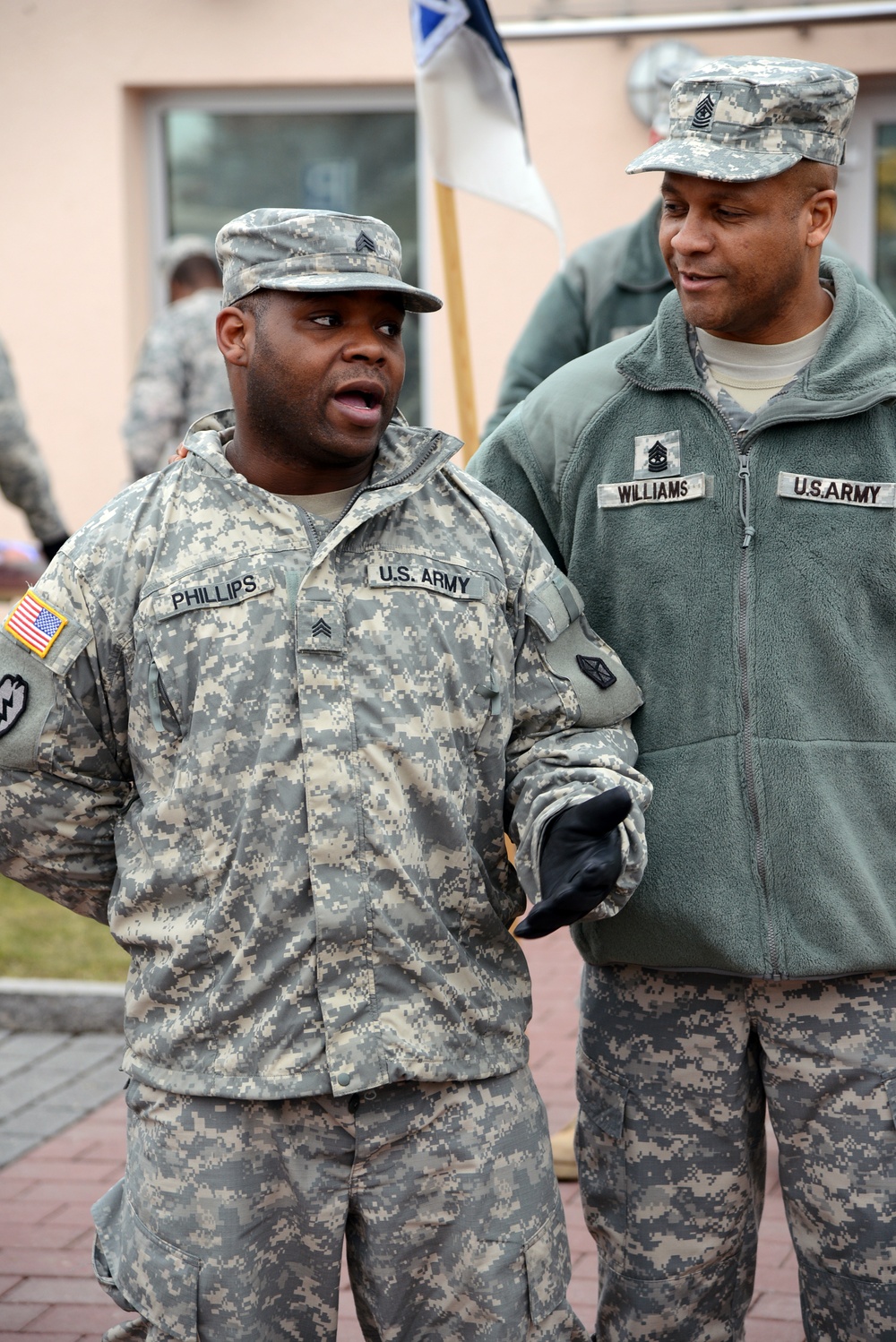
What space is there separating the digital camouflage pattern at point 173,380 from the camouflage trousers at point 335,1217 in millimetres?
5112

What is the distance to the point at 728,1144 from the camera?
108 inches

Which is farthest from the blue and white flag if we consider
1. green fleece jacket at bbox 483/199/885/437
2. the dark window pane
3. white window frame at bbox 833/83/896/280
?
the dark window pane

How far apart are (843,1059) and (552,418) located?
1.08 metres

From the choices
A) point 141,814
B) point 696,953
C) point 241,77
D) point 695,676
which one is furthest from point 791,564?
point 241,77

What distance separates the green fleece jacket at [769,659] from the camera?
262 centimetres

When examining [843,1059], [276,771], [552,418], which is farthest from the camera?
[552,418]

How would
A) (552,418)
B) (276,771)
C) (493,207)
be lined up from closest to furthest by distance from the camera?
(276,771), (552,418), (493,207)

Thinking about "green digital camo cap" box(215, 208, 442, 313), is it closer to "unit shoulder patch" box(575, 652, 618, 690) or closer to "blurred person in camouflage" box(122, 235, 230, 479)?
"unit shoulder patch" box(575, 652, 618, 690)

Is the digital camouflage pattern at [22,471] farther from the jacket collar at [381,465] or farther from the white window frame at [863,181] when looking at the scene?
the jacket collar at [381,465]

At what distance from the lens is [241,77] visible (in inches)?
339

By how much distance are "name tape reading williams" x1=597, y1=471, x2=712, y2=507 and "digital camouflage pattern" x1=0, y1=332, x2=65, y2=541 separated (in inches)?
168

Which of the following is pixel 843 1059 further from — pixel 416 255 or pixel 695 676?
pixel 416 255

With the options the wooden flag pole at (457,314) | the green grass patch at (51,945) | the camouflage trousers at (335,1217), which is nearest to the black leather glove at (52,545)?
the green grass patch at (51,945)

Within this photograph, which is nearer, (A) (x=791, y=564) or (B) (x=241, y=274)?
(B) (x=241, y=274)
